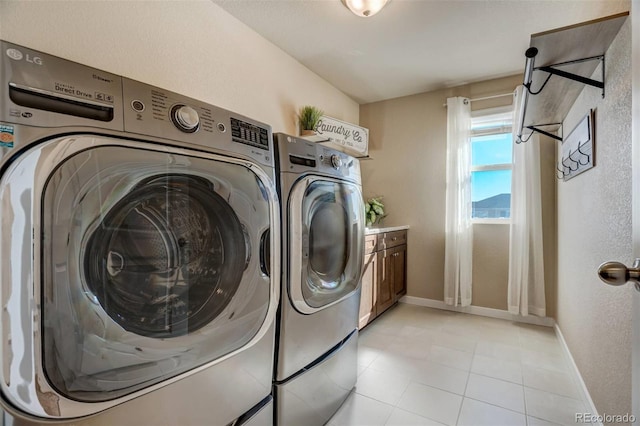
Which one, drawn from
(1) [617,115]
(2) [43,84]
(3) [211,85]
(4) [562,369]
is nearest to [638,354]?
(1) [617,115]

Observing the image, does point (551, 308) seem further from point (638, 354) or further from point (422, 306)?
point (638, 354)

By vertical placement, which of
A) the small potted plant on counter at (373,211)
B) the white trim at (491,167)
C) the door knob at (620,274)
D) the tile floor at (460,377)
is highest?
the white trim at (491,167)

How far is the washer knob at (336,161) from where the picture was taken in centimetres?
146

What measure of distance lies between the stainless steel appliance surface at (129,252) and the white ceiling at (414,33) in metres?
1.35

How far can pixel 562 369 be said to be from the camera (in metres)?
1.92

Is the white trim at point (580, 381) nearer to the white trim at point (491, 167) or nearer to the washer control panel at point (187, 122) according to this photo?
the white trim at point (491, 167)

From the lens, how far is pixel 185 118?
838 millimetres

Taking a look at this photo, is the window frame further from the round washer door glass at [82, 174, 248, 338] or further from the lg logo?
the lg logo

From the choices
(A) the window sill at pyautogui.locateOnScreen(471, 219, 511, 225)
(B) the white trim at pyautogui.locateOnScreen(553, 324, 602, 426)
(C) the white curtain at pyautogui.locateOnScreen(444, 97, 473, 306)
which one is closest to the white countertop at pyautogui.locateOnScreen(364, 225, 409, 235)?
(C) the white curtain at pyautogui.locateOnScreen(444, 97, 473, 306)

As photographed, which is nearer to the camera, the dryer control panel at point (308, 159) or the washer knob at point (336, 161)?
the dryer control panel at point (308, 159)

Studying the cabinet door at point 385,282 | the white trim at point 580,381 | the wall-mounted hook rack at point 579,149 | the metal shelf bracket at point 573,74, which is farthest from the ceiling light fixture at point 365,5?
the white trim at point 580,381

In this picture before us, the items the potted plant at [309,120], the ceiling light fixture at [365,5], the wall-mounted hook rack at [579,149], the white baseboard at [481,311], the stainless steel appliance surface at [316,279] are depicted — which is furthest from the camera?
the white baseboard at [481,311]

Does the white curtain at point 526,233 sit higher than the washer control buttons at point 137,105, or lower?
lower

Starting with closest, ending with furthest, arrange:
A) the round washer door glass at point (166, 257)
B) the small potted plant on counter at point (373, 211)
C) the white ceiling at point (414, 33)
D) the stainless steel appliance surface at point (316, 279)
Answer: the round washer door glass at point (166, 257), the stainless steel appliance surface at point (316, 279), the white ceiling at point (414, 33), the small potted plant on counter at point (373, 211)
